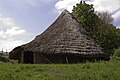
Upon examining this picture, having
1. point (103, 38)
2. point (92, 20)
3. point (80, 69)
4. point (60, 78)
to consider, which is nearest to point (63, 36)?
point (80, 69)

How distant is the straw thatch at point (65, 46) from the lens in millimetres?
24000

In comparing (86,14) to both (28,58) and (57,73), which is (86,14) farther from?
(57,73)

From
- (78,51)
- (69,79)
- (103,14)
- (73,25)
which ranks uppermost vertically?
(103,14)

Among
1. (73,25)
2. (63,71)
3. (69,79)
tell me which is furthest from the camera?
(73,25)

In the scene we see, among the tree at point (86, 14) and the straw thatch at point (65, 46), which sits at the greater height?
the tree at point (86, 14)

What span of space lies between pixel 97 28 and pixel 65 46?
18560 mm

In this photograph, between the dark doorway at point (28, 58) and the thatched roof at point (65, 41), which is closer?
the thatched roof at point (65, 41)

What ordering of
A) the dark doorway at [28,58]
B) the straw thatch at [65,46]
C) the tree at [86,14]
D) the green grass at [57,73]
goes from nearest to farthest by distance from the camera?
the green grass at [57,73] < the straw thatch at [65,46] < the dark doorway at [28,58] < the tree at [86,14]

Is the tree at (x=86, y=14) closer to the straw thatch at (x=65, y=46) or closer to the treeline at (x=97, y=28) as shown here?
the treeline at (x=97, y=28)

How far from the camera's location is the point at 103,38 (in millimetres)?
42656

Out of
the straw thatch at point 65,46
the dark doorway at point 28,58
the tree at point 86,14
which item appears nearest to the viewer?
the straw thatch at point 65,46

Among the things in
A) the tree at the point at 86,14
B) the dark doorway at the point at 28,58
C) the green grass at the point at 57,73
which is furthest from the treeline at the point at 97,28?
the green grass at the point at 57,73

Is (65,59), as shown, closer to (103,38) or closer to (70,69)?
(70,69)

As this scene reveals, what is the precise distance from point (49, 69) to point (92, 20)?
24.7 m
